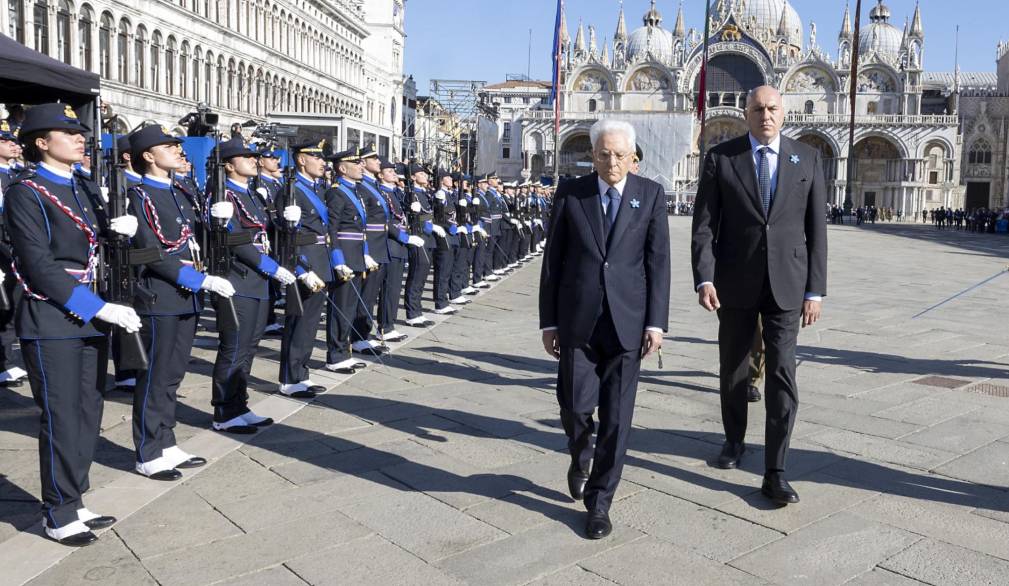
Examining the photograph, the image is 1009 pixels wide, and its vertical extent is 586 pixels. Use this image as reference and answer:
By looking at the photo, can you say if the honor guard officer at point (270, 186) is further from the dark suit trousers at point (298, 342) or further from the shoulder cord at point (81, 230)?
the shoulder cord at point (81, 230)

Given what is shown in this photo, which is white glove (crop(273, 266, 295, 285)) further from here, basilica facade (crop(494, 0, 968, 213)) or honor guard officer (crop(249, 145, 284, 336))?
basilica facade (crop(494, 0, 968, 213))

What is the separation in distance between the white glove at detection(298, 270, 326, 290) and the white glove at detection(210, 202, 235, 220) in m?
1.12

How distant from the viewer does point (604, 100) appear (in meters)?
76.9

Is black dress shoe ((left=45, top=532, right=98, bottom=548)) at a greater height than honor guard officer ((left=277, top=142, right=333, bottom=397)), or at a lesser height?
lesser

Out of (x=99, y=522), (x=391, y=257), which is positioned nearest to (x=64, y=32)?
(x=391, y=257)

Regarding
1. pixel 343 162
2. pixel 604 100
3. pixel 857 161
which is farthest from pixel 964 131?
pixel 343 162

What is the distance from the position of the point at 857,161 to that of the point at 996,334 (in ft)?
219

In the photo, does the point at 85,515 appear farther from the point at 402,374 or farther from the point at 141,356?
the point at 402,374

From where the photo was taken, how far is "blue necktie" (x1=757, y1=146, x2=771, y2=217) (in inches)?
172

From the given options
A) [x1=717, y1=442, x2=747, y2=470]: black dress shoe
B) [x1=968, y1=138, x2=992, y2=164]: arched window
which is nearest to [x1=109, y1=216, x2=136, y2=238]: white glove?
[x1=717, y1=442, x2=747, y2=470]: black dress shoe

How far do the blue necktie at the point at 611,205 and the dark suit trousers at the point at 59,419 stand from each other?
7.60ft

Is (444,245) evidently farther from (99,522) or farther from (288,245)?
(99,522)

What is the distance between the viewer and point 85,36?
2336 centimetres

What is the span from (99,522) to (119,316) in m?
0.89
